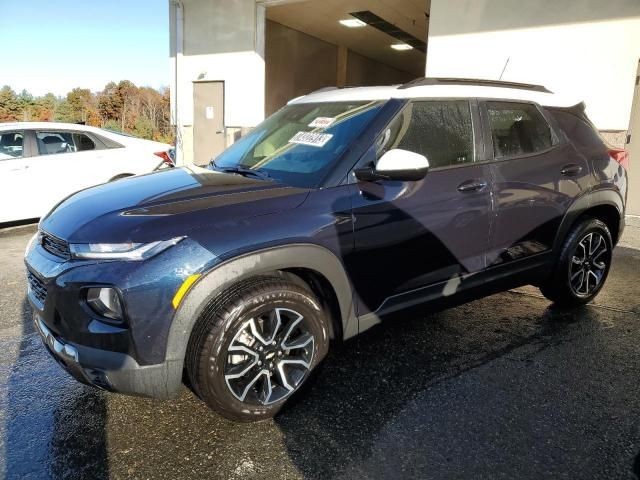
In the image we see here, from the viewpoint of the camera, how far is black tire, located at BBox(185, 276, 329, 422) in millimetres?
2449

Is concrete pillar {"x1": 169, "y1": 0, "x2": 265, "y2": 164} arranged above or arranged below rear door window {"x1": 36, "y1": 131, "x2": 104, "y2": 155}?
above

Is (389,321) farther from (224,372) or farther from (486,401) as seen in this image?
(224,372)

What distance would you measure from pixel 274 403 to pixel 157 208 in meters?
1.15

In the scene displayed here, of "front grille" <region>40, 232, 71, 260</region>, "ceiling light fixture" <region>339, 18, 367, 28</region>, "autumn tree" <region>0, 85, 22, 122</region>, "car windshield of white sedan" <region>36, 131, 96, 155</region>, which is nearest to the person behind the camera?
"front grille" <region>40, 232, 71, 260</region>

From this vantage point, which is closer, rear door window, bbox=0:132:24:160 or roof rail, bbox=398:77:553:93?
roof rail, bbox=398:77:553:93

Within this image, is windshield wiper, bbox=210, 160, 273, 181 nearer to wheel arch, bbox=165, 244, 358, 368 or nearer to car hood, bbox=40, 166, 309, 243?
car hood, bbox=40, 166, 309, 243

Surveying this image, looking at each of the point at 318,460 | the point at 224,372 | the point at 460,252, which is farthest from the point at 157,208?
the point at 460,252

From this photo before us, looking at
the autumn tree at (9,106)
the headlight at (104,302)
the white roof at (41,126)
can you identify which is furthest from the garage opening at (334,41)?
the autumn tree at (9,106)

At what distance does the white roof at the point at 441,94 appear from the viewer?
330 centimetres

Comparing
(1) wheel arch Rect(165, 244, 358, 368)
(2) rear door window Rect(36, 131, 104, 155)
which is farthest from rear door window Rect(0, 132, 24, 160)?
(1) wheel arch Rect(165, 244, 358, 368)

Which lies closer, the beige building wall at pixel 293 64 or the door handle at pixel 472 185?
the door handle at pixel 472 185

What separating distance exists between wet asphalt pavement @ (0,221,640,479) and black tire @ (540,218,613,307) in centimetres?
44

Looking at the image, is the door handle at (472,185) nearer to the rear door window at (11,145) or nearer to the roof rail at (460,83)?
the roof rail at (460,83)

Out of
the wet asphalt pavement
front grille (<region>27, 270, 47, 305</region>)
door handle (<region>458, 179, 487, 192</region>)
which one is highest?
door handle (<region>458, 179, 487, 192</region>)
